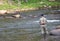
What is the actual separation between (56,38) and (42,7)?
38.0 meters

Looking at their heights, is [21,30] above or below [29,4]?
above

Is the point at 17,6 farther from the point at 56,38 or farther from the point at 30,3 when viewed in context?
A: the point at 56,38

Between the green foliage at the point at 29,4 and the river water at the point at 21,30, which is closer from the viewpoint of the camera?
the river water at the point at 21,30

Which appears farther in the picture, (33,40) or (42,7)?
(42,7)

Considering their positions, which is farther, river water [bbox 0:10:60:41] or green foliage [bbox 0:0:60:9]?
A: green foliage [bbox 0:0:60:9]

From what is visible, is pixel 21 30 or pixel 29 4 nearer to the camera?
pixel 21 30

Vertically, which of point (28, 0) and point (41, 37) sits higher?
point (41, 37)

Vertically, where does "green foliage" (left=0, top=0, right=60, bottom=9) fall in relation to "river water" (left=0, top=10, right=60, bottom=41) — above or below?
below

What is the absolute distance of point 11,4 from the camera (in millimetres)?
61312

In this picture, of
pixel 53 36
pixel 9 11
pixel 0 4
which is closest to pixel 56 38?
pixel 53 36

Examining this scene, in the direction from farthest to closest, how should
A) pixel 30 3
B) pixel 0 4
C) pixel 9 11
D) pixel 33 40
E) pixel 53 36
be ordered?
pixel 30 3
pixel 0 4
pixel 9 11
pixel 53 36
pixel 33 40

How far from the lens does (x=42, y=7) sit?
2432 inches

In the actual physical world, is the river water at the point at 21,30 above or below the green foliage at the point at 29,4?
above

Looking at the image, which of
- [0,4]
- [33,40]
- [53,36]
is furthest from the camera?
[0,4]
